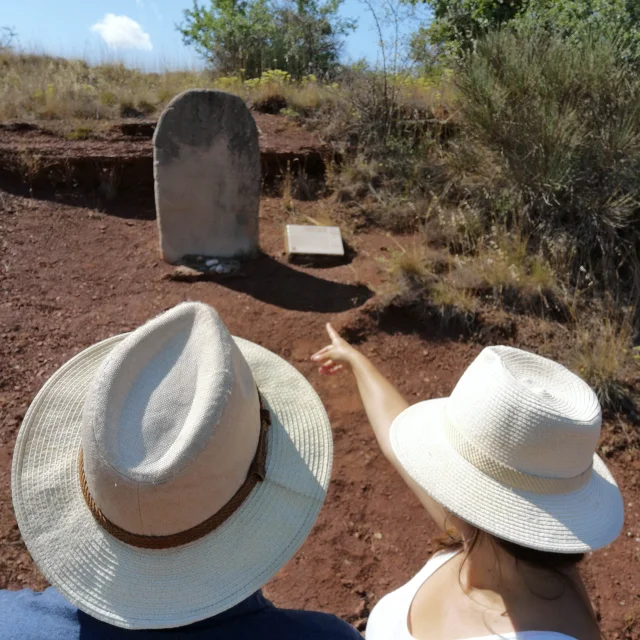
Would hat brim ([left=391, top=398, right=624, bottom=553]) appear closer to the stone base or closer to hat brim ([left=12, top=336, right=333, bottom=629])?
hat brim ([left=12, top=336, right=333, bottom=629])

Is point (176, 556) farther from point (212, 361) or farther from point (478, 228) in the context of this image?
point (478, 228)

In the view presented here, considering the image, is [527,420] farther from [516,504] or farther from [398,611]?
[398,611]

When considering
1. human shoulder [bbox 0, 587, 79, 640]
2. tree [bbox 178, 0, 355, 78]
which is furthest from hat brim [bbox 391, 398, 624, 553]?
tree [bbox 178, 0, 355, 78]

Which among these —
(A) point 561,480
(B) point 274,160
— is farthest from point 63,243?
(A) point 561,480

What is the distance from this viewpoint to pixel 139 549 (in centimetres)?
131

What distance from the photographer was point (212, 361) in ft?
4.39

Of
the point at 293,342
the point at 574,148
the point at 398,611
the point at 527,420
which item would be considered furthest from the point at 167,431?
the point at 574,148

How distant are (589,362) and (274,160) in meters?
5.01

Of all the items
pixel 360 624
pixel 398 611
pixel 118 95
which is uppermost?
pixel 118 95

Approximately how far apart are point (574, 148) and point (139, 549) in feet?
18.9

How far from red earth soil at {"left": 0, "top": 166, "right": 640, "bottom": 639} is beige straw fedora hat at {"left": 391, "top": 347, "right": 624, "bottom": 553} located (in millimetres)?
A: 1220

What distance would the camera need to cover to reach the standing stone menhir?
212 inches

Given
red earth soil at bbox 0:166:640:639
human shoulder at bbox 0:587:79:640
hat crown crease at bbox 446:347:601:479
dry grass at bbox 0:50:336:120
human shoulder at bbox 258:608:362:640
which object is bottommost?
red earth soil at bbox 0:166:640:639

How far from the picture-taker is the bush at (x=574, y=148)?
18.3ft
